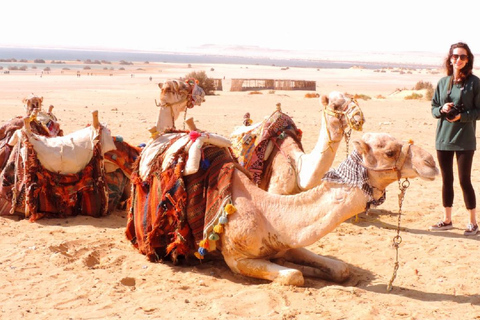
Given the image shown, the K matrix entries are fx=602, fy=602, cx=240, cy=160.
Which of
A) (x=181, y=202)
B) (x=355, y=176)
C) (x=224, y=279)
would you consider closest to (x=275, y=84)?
(x=181, y=202)

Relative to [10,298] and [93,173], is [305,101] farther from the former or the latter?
[10,298]

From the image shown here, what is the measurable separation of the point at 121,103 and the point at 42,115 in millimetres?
14515

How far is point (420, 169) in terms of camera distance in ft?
14.9

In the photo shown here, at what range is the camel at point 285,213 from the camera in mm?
4699

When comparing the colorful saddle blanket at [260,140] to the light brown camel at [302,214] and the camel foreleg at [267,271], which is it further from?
the camel foreleg at [267,271]

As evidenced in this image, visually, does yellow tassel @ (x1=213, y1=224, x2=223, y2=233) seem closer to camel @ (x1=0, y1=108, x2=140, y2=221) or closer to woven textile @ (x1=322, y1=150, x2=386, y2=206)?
woven textile @ (x1=322, y1=150, x2=386, y2=206)

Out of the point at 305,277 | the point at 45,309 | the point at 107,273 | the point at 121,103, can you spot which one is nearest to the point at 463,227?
the point at 305,277

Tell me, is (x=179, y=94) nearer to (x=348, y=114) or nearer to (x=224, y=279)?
(x=348, y=114)

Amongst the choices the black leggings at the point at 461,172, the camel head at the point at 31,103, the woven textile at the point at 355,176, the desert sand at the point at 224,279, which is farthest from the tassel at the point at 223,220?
the camel head at the point at 31,103

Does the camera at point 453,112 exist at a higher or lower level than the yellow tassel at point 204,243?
higher

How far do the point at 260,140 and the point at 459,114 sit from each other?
2316mm

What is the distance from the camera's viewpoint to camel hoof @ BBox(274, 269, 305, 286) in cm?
518

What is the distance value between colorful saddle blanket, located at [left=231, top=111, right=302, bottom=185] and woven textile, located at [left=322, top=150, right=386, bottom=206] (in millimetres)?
2439

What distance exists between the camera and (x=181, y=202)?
5582mm
